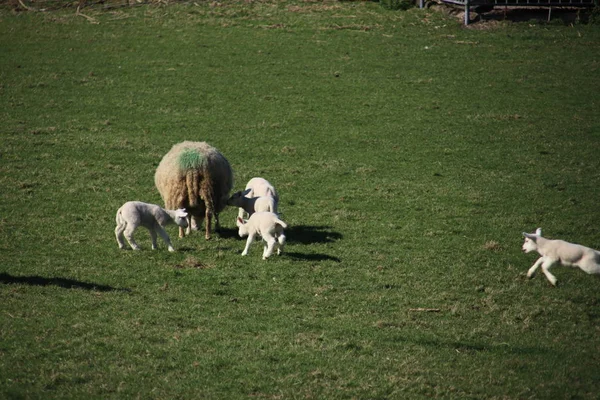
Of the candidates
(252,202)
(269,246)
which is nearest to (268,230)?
(269,246)

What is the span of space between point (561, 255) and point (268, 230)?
4.40 metres

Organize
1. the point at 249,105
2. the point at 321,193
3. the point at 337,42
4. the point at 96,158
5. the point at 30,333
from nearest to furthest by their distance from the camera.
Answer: the point at 30,333, the point at 321,193, the point at 96,158, the point at 249,105, the point at 337,42

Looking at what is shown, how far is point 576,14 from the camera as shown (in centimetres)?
3075

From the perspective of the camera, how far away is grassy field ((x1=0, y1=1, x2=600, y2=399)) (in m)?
9.00

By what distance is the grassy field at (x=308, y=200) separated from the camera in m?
9.00

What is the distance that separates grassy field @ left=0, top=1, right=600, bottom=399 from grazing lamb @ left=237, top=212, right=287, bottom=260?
9.9 inches

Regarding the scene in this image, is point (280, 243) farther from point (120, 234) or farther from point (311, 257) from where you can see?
point (120, 234)

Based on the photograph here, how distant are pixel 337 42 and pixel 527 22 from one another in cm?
796

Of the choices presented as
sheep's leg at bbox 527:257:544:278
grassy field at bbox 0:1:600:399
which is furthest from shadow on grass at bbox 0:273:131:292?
sheep's leg at bbox 527:257:544:278

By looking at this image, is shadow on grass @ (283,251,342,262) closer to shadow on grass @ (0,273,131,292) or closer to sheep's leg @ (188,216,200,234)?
sheep's leg @ (188,216,200,234)

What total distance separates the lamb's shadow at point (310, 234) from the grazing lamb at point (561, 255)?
3532mm

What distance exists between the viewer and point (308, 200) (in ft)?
52.1

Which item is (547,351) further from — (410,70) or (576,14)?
(576,14)

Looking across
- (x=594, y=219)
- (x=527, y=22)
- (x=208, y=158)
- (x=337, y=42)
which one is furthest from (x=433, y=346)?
(x=527, y=22)
